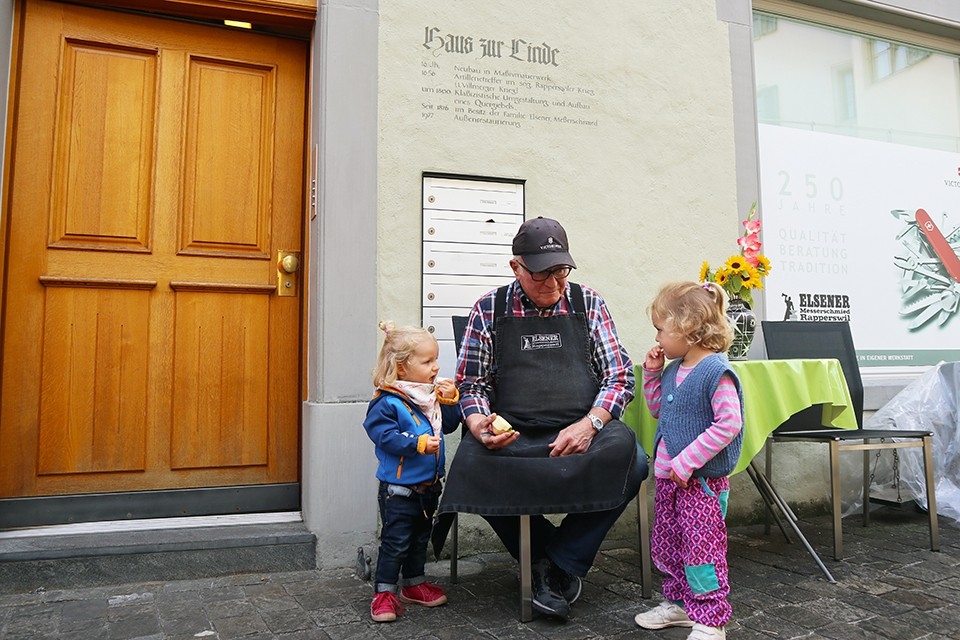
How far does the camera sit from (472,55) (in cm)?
375

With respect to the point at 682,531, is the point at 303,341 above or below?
above

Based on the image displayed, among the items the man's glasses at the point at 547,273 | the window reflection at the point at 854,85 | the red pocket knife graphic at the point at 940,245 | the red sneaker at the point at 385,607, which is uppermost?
the window reflection at the point at 854,85

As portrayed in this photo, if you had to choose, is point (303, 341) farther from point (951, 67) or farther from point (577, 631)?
point (951, 67)

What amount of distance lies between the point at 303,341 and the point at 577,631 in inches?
75.7

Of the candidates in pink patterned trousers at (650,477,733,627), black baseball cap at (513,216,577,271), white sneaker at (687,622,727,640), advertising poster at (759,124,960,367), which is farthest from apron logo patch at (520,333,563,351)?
advertising poster at (759,124,960,367)

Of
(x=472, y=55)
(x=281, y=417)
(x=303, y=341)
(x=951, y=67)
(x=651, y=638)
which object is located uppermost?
(x=951, y=67)

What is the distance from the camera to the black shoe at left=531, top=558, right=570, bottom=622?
256 centimetres

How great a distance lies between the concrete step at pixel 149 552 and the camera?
289cm

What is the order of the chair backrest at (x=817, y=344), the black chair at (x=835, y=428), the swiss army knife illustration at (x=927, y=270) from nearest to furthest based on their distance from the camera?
the black chair at (x=835, y=428) < the chair backrest at (x=817, y=344) < the swiss army knife illustration at (x=927, y=270)

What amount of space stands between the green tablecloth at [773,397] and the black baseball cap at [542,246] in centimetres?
82

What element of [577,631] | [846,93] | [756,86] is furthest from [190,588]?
[846,93]

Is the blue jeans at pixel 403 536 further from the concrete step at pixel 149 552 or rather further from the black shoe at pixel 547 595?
the concrete step at pixel 149 552

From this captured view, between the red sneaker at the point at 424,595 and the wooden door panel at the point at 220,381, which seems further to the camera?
the wooden door panel at the point at 220,381

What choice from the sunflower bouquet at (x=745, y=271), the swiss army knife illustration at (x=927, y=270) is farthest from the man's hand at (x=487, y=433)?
the swiss army knife illustration at (x=927, y=270)
